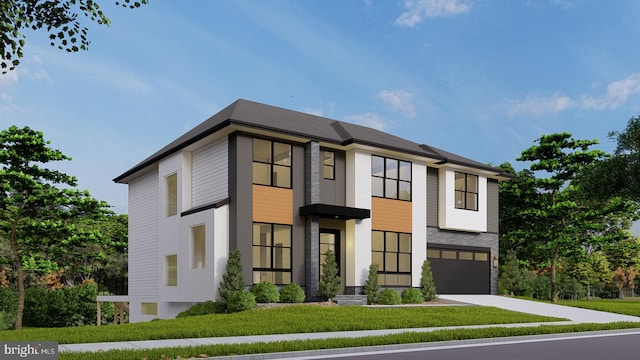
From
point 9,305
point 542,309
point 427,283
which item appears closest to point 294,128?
point 427,283

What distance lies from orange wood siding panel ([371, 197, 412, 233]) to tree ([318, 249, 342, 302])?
3.67 meters

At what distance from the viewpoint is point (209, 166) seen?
25141 mm

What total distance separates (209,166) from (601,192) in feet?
57.0

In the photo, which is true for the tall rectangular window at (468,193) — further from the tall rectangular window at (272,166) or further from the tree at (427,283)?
the tall rectangular window at (272,166)

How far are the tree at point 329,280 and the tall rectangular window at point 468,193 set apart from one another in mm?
10689

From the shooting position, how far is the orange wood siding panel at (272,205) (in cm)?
2338

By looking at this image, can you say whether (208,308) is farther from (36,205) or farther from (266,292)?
(36,205)

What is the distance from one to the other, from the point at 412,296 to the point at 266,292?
730cm

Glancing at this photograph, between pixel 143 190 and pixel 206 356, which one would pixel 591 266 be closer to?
pixel 143 190

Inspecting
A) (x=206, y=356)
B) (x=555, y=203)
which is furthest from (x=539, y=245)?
(x=206, y=356)

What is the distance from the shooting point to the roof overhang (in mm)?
23797

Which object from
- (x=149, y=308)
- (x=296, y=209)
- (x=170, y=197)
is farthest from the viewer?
(x=149, y=308)

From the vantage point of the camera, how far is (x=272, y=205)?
23.8 metres

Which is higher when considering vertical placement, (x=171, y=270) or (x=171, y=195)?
(x=171, y=195)
